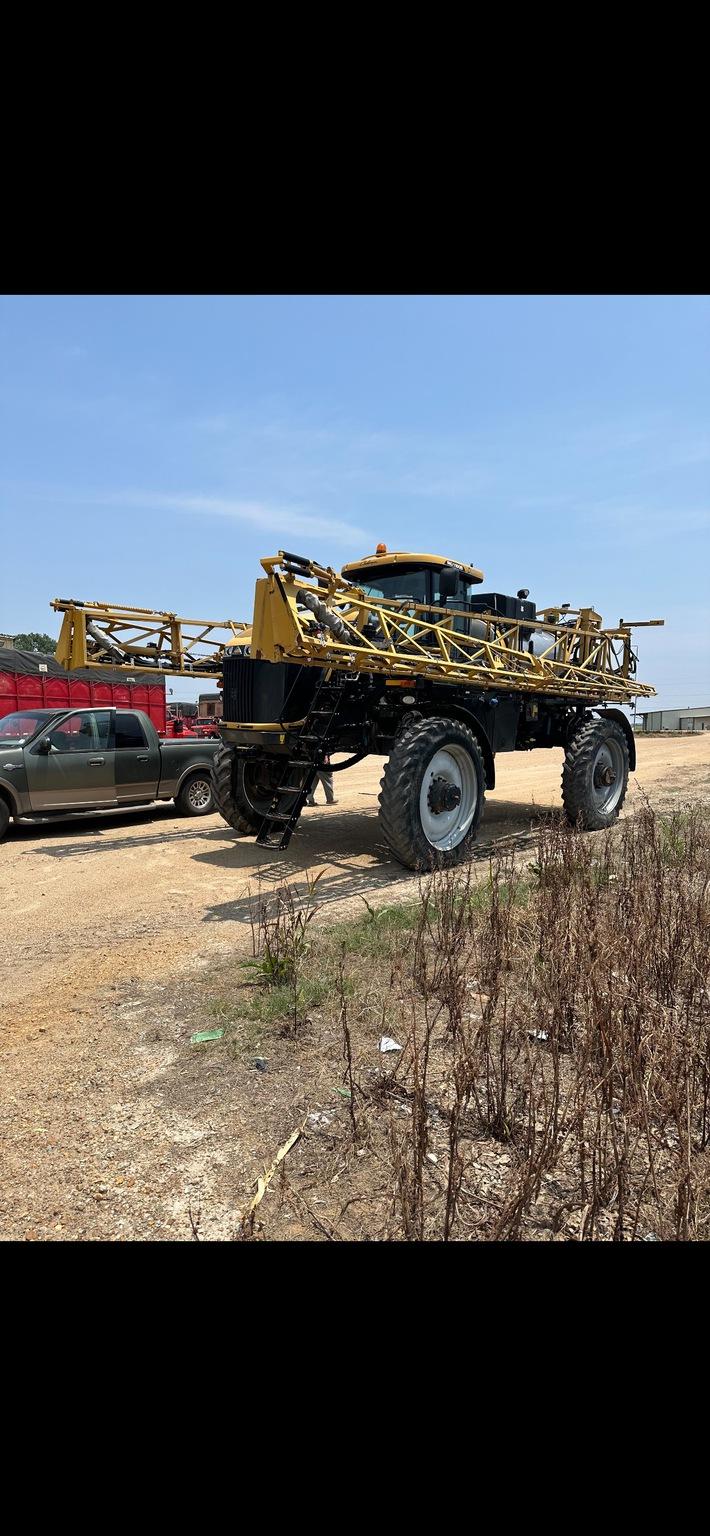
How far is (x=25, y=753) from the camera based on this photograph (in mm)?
8711

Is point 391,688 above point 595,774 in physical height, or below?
above

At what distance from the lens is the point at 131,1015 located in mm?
3908

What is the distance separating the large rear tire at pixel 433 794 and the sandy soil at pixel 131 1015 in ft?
1.30

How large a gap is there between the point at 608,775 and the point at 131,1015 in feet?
25.3

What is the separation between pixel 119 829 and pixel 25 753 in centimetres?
160

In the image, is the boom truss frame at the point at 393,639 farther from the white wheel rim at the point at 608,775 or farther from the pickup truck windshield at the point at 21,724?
the pickup truck windshield at the point at 21,724

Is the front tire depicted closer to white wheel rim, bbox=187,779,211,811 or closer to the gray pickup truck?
the gray pickup truck

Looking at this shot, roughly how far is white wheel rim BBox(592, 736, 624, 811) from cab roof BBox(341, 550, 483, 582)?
3010mm

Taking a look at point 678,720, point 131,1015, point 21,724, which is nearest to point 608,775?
point 131,1015

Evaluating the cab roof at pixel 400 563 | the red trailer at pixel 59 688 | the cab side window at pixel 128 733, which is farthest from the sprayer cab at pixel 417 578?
the red trailer at pixel 59 688

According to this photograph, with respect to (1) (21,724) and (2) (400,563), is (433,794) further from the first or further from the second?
(1) (21,724)
